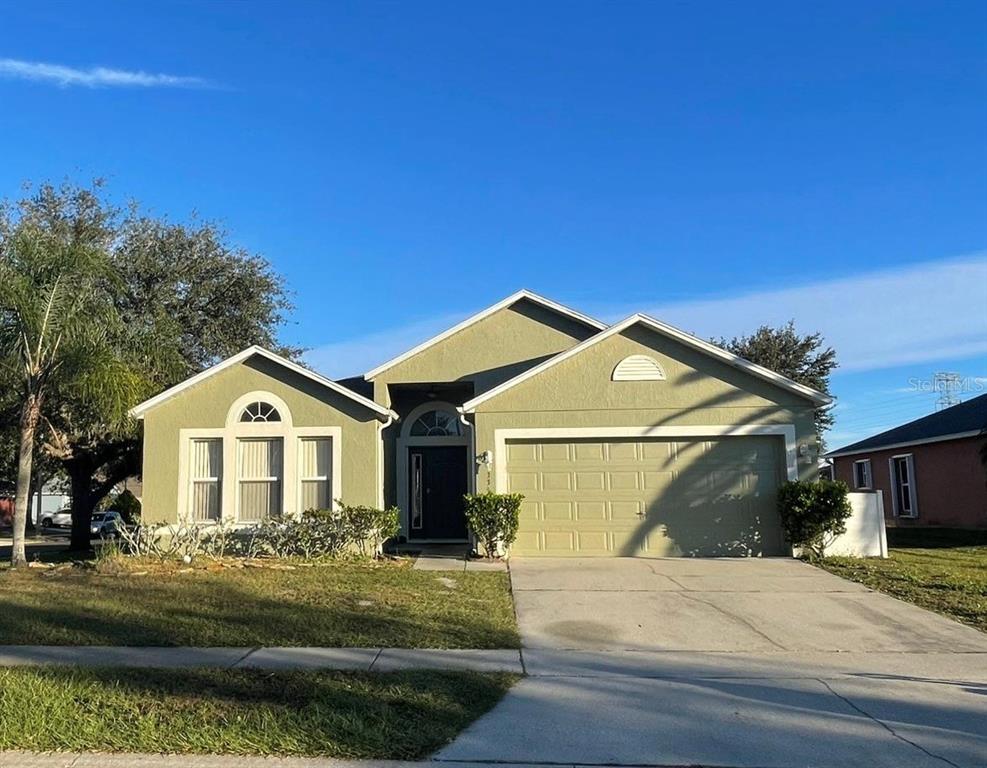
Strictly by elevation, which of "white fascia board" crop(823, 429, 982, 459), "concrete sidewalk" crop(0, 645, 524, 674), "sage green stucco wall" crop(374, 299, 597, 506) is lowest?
"concrete sidewalk" crop(0, 645, 524, 674)

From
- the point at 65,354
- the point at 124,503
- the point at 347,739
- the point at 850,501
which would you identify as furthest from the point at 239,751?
the point at 124,503

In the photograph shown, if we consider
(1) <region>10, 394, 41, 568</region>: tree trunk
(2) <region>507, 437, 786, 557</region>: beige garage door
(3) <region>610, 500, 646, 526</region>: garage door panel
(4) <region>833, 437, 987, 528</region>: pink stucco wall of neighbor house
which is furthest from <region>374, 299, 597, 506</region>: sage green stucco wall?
(4) <region>833, 437, 987, 528</region>: pink stucco wall of neighbor house

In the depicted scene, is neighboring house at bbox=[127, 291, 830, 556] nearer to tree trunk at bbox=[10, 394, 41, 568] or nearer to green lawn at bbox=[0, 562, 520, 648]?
tree trunk at bbox=[10, 394, 41, 568]

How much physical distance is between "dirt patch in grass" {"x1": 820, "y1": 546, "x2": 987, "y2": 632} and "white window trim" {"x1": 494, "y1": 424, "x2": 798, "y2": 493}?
2.10m

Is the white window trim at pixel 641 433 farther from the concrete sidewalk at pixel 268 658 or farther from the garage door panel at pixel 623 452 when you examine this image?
the concrete sidewalk at pixel 268 658

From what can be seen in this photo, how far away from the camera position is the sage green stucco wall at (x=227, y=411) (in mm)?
15391

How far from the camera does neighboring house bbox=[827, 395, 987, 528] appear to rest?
75.3 ft

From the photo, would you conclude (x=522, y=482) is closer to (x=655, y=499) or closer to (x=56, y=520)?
(x=655, y=499)

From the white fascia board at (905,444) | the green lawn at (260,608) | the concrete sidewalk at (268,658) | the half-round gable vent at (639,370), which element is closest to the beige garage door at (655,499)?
the half-round gable vent at (639,370)

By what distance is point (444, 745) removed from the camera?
17.3ft

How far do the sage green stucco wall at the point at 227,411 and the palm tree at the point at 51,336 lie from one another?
51.5 inches

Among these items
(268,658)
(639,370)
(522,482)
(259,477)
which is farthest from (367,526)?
(268,658)

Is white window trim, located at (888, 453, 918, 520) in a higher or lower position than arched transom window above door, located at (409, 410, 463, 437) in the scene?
lower

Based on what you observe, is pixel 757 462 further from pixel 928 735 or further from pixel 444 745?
pixel 444 745
